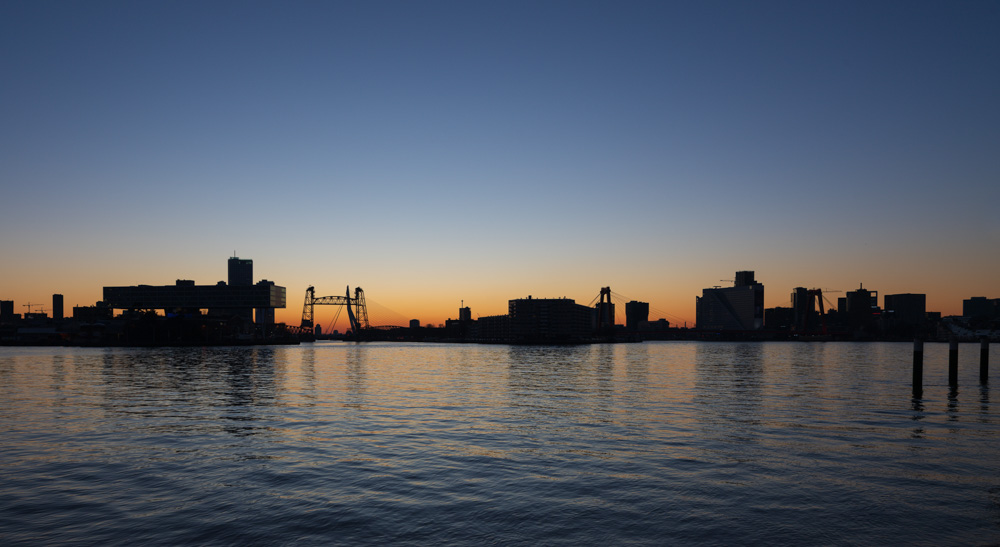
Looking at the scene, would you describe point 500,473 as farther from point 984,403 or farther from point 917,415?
point 984,403

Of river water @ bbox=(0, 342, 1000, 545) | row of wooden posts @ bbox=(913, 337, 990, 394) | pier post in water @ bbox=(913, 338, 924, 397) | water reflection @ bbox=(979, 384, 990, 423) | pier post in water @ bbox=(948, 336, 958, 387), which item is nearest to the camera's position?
river water @ bbox=(0, 342, 1000, 545)

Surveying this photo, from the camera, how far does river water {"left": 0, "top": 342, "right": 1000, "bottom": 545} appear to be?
567 inches

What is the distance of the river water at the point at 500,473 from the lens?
14.4 metres

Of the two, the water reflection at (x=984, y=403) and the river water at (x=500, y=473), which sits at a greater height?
the river water at (x=500, y=473)

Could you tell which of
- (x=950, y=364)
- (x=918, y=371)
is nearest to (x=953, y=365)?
(x=950, y=364)

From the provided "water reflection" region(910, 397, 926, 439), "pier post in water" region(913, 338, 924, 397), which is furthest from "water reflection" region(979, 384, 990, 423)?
"pier post in water" region(913, 338, 924, 397)

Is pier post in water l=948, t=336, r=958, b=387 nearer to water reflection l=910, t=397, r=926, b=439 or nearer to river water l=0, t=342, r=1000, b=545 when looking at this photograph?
water reflection l=910, t=397, r=926, b=439

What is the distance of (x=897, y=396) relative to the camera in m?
46.7

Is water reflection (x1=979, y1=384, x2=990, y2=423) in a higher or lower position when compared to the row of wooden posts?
lower

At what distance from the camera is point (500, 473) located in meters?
20.0

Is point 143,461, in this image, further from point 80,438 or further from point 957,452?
point 957,452

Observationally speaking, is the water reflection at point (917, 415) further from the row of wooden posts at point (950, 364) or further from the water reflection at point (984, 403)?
the row of wooden posts at point (950, 364)

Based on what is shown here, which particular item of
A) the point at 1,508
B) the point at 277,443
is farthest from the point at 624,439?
the point at 1,508

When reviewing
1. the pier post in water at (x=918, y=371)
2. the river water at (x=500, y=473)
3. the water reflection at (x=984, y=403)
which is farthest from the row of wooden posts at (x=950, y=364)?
the river water at (x=500, y=473)
